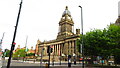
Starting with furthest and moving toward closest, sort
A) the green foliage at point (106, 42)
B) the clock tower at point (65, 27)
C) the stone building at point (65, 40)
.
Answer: the clock tower at point (65, 27)
the stone building at point (65, 40)
the green foliage at point (106, 42)

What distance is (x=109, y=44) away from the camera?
2381cm

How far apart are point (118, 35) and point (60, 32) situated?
72.5 m

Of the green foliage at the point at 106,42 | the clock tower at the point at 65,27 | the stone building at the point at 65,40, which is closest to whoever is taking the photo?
the green foliage at the point at 106,42

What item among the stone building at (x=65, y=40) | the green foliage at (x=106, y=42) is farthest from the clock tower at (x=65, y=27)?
the green foliage at (x=106, y=42)

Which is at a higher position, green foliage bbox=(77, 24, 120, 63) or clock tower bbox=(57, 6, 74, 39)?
clock tower bbox=(57, 6, 74, 39)

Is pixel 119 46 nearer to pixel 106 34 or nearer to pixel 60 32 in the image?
pixel 106 34

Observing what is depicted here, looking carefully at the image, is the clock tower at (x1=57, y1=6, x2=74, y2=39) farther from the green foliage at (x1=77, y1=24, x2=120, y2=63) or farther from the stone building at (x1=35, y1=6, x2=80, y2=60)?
the green foliage at (x1=77, y1=24, x2=120, y2=63)

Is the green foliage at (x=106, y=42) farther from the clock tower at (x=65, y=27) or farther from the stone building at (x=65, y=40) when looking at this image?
the clock tower at (x=65, y=27)

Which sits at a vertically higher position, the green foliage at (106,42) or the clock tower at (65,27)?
the clock tower at (65,27)

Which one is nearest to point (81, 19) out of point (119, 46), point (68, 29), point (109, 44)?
point (109, 44)

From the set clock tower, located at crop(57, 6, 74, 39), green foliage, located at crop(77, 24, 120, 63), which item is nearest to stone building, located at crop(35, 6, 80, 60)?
clock tower, located at crop(57, 6, 74, 39)

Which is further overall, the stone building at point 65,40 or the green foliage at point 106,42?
the stone building at point 65,40

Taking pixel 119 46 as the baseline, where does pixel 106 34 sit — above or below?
above

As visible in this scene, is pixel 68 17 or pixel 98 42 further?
pixel 68 17
